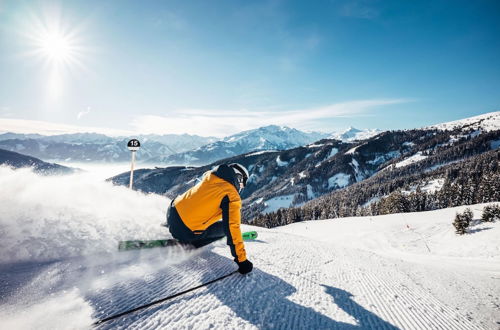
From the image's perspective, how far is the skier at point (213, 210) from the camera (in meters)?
4.40

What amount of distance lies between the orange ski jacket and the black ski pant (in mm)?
153

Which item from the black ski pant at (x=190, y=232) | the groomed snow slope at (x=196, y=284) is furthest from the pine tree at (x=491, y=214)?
the black ski pant at (x=190, y=232)

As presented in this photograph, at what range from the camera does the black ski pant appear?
4738 millimetres

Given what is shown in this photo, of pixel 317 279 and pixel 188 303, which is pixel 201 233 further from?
pixel 317 279

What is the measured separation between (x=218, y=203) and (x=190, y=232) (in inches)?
32.8

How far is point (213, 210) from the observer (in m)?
4.58

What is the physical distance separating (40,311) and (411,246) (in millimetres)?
39420

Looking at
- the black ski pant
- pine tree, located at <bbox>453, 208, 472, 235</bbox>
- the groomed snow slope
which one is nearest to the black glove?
the groomed snow slope

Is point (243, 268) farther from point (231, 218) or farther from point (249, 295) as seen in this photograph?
point (231, 218)

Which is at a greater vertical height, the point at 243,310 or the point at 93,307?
the point at 93,307

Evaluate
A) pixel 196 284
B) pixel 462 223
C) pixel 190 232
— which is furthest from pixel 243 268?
pixel 462 223

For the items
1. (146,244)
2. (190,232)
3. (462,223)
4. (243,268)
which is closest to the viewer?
(243,268)

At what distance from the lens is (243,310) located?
3.44 m

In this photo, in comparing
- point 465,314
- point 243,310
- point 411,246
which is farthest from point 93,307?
point 411,246
